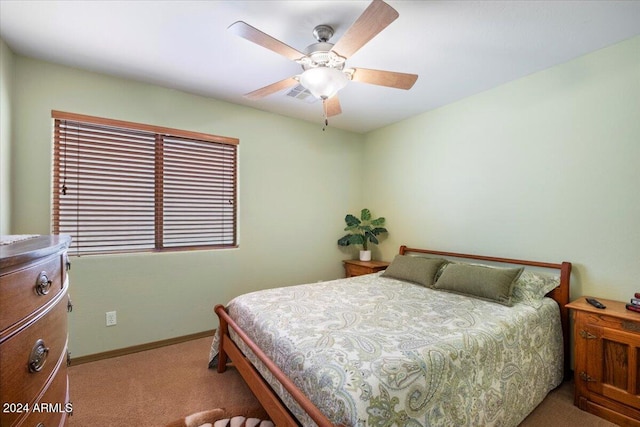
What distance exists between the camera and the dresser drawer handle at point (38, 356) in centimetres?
95

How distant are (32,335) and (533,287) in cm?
301

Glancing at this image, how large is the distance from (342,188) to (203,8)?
9.11ft

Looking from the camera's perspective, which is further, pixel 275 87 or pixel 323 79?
pixel 275 87

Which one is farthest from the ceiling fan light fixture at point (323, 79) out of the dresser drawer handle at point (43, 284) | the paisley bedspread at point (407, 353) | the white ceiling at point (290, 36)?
the dresser drawer handle at point (43, 284)

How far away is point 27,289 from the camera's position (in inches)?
37.0

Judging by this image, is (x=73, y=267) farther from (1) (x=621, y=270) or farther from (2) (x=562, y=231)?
(1) (x=621, y=270)

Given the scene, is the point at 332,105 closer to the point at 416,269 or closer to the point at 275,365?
the point at 416,269

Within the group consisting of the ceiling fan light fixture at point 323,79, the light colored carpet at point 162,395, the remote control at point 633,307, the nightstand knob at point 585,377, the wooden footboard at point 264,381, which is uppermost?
the ceiling fan light fixture at point 323,79

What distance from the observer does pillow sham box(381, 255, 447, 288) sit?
2752 millimetres

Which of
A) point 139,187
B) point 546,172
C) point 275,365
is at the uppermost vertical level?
point 546,172

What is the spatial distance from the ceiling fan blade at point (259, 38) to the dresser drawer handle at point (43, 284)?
133cm

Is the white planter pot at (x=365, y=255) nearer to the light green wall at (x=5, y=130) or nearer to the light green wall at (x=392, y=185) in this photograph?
the light green wall at (x=392, y=185)

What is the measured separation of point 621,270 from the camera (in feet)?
6.80

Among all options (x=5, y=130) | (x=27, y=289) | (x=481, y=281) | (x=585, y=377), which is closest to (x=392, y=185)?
(x=481, y=281)
